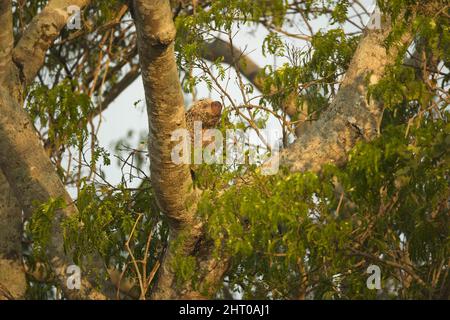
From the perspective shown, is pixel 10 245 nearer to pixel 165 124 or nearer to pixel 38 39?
pixel 38 39

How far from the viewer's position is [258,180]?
7215mm

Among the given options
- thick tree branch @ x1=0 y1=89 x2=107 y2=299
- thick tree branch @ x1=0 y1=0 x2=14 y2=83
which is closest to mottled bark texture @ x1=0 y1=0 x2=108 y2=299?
thick tree branch @ x1=0 y1=89 x2=107 y2=299

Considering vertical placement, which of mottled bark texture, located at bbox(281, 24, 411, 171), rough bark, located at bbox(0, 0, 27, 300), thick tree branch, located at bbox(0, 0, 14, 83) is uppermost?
thick tree branch, located at bbox(0, 0, 14, 83)

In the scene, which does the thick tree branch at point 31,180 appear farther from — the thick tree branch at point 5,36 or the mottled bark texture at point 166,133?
the mottled bark texture at point 166,133

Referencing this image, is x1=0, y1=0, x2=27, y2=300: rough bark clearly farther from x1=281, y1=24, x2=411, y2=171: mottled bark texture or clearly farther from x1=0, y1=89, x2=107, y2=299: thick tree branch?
x1=281, y1=24, x2=411, y2=171: mottled bark texture

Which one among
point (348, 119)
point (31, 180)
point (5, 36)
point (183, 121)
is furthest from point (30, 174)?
point (348, 119)

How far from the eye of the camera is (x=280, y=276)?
24.6ft

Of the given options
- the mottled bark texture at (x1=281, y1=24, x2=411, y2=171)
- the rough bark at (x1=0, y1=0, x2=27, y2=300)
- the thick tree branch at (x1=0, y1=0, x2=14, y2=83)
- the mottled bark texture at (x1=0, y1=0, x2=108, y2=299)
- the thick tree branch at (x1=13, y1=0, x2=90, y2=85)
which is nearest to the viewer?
the mottled bark texture at (x1=281, y1=24, x2=411, y2=171)

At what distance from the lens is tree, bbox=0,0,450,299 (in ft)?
23.1

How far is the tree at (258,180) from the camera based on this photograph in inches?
277

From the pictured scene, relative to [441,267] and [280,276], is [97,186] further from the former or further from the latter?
[441,267]

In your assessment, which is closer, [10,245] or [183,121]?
[183,121]

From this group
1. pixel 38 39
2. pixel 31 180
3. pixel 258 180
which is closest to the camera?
pixel 258 180

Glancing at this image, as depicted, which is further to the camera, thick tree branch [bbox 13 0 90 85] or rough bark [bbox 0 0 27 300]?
rough bark [bbox 0 0 27 300]
